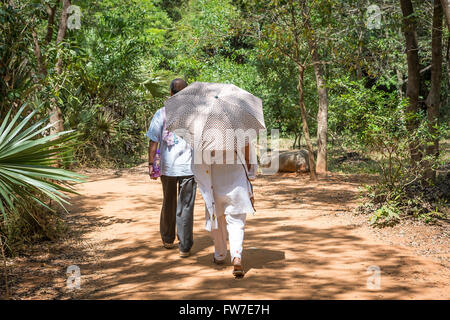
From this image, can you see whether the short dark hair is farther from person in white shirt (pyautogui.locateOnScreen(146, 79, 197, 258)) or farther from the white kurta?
the white kurta

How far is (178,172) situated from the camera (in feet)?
18.6

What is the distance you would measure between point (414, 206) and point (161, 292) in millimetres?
4444

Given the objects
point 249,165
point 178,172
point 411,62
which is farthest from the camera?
point 411,62

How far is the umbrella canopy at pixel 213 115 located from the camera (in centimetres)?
488

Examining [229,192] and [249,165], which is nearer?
[229,192]

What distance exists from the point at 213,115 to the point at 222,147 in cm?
32

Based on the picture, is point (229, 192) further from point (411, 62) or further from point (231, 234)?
point (411, 62)

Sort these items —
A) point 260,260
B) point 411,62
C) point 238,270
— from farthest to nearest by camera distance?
point 411,62 → point 260,260 → point 238,270

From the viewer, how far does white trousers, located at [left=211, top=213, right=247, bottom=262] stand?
491 cm

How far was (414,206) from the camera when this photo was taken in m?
7.38

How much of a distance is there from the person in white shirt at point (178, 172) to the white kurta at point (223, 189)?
1.95 feet

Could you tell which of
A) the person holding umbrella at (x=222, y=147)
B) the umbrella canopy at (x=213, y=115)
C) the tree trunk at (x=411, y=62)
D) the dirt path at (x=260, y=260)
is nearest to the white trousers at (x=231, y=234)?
the person holding umbrella at (x=222, y=147)

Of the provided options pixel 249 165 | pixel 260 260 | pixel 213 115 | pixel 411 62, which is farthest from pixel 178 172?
pixel 411 62

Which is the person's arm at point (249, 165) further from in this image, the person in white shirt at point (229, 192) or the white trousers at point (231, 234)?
the white trousers at point (231, 234)
